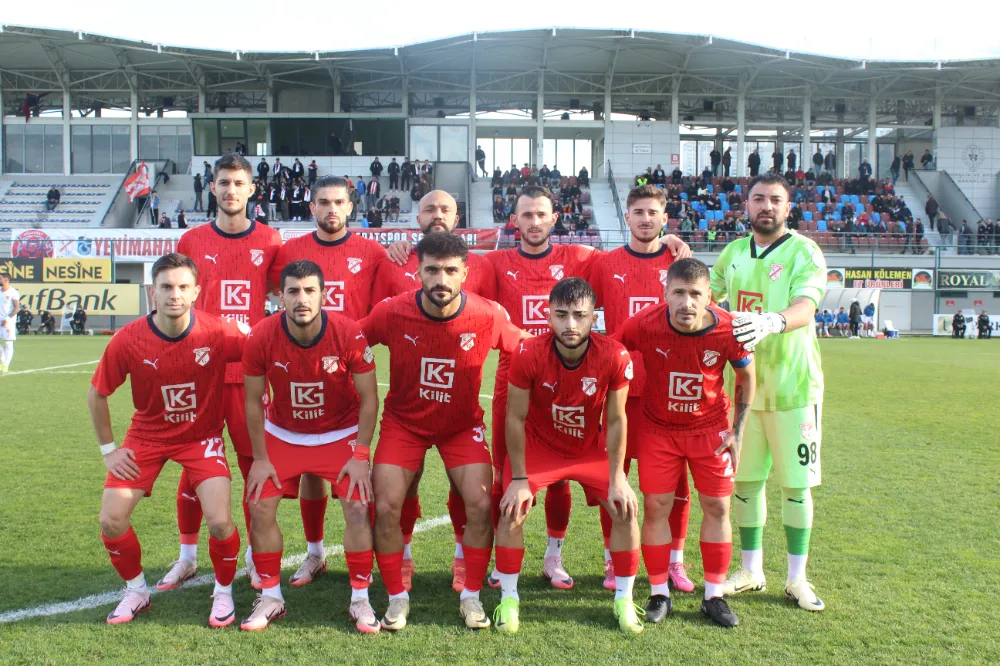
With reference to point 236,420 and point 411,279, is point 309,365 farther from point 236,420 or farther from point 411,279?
point 411,279

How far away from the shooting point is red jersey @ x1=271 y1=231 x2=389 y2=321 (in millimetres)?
5035

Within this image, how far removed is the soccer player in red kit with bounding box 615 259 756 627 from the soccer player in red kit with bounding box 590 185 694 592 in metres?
0.37

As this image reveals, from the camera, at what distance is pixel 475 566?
13.6 feet

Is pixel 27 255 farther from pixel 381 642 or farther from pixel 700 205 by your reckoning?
pixel 381 642

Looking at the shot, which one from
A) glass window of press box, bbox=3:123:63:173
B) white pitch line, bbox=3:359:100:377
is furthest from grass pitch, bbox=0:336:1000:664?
glass window of press box, bbox=3:123:63:173

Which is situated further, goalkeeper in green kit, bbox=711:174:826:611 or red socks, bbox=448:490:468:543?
red socks, bbox=448:490:468:543

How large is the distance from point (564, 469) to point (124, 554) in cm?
228

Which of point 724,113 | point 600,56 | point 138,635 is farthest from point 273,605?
point 724,113

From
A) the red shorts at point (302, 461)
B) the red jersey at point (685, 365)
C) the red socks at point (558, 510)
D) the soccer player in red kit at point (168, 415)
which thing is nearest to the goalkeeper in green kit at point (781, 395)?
the red jersey at point (685, 365)

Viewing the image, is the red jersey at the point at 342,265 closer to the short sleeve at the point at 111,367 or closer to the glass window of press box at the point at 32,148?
the short sleeve at the point at 111,367

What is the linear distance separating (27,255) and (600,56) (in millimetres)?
24770

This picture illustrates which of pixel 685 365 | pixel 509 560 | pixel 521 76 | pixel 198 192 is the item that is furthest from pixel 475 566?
pixel 521 76

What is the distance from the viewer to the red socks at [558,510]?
15.7 ft

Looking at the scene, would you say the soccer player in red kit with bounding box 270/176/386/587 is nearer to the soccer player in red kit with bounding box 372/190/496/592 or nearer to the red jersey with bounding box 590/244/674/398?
the soccer player in red kit with bounding box 372/190/496/592
